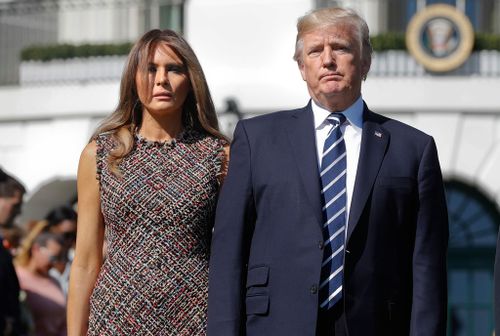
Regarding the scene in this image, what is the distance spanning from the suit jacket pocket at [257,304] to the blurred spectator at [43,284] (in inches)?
233

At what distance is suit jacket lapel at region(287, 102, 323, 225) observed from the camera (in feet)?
19.3

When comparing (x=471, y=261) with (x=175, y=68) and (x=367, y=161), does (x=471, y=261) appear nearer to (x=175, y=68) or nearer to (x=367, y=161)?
(x=175, y=68)

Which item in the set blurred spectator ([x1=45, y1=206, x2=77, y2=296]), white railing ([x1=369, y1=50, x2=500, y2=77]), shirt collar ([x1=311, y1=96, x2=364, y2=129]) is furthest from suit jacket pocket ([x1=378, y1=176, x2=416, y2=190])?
white railing ([x1=369, y1=50, x2=500, y2=77])

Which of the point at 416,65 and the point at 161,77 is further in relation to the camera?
the point at 416,65

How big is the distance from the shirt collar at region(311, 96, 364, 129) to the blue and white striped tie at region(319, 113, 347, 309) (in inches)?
1.2

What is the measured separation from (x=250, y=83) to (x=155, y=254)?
13553 millimetres

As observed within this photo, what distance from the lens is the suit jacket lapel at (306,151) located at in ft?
19.3

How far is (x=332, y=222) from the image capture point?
5891 mm

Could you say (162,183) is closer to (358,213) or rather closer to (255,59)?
(358,213)

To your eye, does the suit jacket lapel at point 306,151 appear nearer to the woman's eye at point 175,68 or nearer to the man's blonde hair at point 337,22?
the man's blonde hair at point 337,22

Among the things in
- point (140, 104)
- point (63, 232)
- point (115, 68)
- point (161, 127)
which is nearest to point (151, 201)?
point (161, 127)

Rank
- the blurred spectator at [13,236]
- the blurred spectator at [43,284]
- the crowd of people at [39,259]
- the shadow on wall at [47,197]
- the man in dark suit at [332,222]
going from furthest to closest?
the shadow on wall at [47,197] → the blurred spectator at [43,284] → the blurred spectator at [13,236] → the crowd of people at [39,259] → the man in dark suit at [332,222]

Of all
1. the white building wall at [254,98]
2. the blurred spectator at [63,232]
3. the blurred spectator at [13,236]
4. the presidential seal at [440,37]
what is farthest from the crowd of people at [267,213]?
the presidential seal at [440,37]

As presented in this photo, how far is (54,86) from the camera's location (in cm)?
2089
